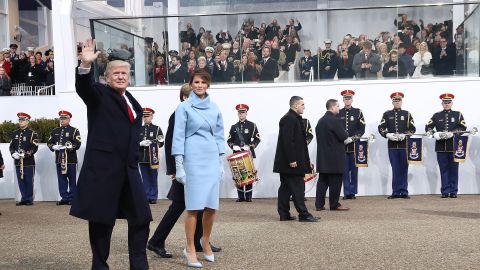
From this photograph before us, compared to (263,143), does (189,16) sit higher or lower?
higher

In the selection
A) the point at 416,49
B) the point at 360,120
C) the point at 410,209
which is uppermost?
→ the point at 416,49

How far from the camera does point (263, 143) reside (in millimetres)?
18062

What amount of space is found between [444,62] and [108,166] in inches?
490

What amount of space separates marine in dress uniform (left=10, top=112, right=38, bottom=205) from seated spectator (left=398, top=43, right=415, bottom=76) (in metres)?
7.53

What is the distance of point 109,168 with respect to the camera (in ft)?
22.6

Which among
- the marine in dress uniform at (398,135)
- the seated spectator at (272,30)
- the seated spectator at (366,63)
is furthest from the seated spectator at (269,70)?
the marine in dress uniform at (398,135)

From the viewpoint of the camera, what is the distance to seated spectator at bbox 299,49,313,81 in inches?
727

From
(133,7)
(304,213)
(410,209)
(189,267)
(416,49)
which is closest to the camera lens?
(189,267)

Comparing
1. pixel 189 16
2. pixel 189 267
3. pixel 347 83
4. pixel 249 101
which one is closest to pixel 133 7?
pixel 189 16

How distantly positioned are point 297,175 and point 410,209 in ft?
8.42

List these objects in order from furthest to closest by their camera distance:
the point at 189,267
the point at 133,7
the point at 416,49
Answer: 1. the point at 133,7
2. the point at 416,49
3. the point at 189,267

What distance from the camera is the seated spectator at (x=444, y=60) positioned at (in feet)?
59.3

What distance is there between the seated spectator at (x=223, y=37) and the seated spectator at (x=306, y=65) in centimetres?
160

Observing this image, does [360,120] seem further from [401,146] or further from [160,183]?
[160,183]
